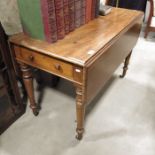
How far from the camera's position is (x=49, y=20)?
93cm

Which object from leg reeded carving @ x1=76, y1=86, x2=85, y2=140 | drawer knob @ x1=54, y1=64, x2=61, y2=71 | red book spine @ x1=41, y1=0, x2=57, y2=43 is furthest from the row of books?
leg reeded carving @ x1=76, y1=86, x2=85, y2=140

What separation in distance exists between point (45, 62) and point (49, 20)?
223 millimetres

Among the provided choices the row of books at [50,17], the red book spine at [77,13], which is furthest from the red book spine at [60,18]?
the red book spine at [77,13]

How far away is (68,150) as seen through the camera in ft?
4.19

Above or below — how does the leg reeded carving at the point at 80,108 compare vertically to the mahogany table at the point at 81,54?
below

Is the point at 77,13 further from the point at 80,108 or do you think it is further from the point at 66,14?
the point at 80,108

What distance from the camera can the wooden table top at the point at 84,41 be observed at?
0.92 m

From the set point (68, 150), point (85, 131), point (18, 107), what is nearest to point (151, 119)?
A: point (85, 131)

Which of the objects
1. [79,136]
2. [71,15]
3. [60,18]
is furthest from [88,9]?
[79,136]

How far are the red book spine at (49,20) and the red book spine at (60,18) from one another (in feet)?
0.08

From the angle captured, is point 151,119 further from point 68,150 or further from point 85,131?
point 68,150

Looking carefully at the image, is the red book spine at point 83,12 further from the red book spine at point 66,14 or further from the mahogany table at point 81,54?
the red book spine at point 66,14

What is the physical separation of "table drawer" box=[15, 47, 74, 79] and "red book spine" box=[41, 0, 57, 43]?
0.36 feet

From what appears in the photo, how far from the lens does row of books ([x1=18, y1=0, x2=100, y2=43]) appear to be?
3.00ft
